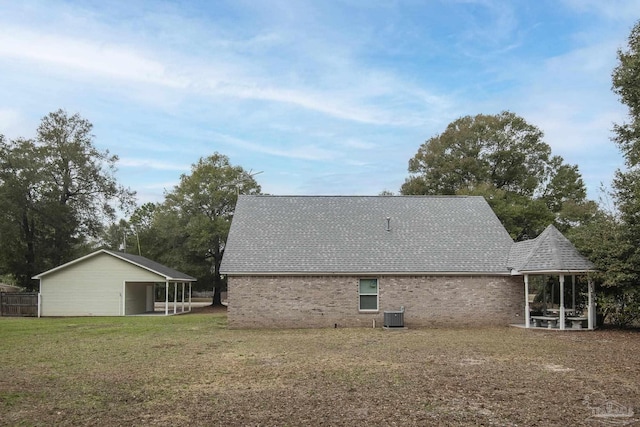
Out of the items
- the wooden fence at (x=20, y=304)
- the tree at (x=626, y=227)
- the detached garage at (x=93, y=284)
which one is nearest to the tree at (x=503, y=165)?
the tree at (x=626, y=227)

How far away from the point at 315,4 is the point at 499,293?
14093 millimetres

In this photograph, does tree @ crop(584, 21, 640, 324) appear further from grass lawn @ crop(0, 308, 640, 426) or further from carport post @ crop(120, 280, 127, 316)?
carport post @ crop(120, 280, 127, 316)

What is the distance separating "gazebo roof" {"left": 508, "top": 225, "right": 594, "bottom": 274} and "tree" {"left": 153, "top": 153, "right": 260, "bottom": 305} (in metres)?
26.6

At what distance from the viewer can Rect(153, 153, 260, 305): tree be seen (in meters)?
45.1

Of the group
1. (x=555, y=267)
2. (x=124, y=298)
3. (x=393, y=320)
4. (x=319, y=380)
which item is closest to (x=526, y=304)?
(x=555, y=267)

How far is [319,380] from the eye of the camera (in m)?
10.8

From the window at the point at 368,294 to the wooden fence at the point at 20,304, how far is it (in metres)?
21.2

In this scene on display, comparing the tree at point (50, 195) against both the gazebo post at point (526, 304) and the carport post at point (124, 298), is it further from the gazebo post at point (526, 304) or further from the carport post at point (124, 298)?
the gazebo post at point (526, 304)

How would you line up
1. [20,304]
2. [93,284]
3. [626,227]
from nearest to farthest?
1. [626,227]
2. [93,284]
3. [20,304]

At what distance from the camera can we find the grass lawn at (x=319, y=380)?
26.6ft

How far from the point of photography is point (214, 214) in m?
46.3

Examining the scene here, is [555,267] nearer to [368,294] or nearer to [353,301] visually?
[368,294]

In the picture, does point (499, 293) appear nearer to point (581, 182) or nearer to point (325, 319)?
point (325, 319)

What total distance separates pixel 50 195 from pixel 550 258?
125 feet
